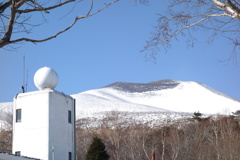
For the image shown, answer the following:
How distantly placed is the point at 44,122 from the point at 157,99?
3662 inches

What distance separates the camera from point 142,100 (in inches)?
4660

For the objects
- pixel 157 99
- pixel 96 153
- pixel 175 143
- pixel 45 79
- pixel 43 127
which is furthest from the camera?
pixel 157 99

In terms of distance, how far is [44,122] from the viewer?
2553cm

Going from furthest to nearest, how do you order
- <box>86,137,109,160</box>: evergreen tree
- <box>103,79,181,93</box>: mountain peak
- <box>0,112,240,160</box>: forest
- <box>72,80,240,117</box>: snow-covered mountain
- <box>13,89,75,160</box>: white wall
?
<box>103,79,181,93</box>: mountain peak → <box>72,80,240,117</box>: snow-covered mountain → <box>0,112,240,160</box>: forest → <box>86,137,109,160</box>: evergreen tree → <box>13,89,75,160</box>: white wall

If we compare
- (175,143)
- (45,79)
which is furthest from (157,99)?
(45,79)

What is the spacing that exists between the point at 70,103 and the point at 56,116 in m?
1.97

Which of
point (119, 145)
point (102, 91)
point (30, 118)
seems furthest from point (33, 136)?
point (102, 91)

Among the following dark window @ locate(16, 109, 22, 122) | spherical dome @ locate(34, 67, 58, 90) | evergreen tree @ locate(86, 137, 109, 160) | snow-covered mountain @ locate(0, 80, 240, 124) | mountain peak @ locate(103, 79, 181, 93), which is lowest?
evergreen tree @ locate(86, 137, 109, 160)

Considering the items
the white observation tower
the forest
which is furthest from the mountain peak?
the white observation tower

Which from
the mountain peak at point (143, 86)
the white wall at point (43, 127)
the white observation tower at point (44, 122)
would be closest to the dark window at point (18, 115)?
Answer: the white observation tower at point (44, 122)

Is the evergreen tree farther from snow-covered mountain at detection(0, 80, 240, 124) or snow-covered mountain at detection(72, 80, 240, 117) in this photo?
snow-covered mountain at detection(72, 80, 240, 117)

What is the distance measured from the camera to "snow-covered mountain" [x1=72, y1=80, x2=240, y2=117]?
95.0 m

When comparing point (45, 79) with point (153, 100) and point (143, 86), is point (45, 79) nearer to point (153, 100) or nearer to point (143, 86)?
point (153, 100)

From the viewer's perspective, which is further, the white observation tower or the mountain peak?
the mountain peak
